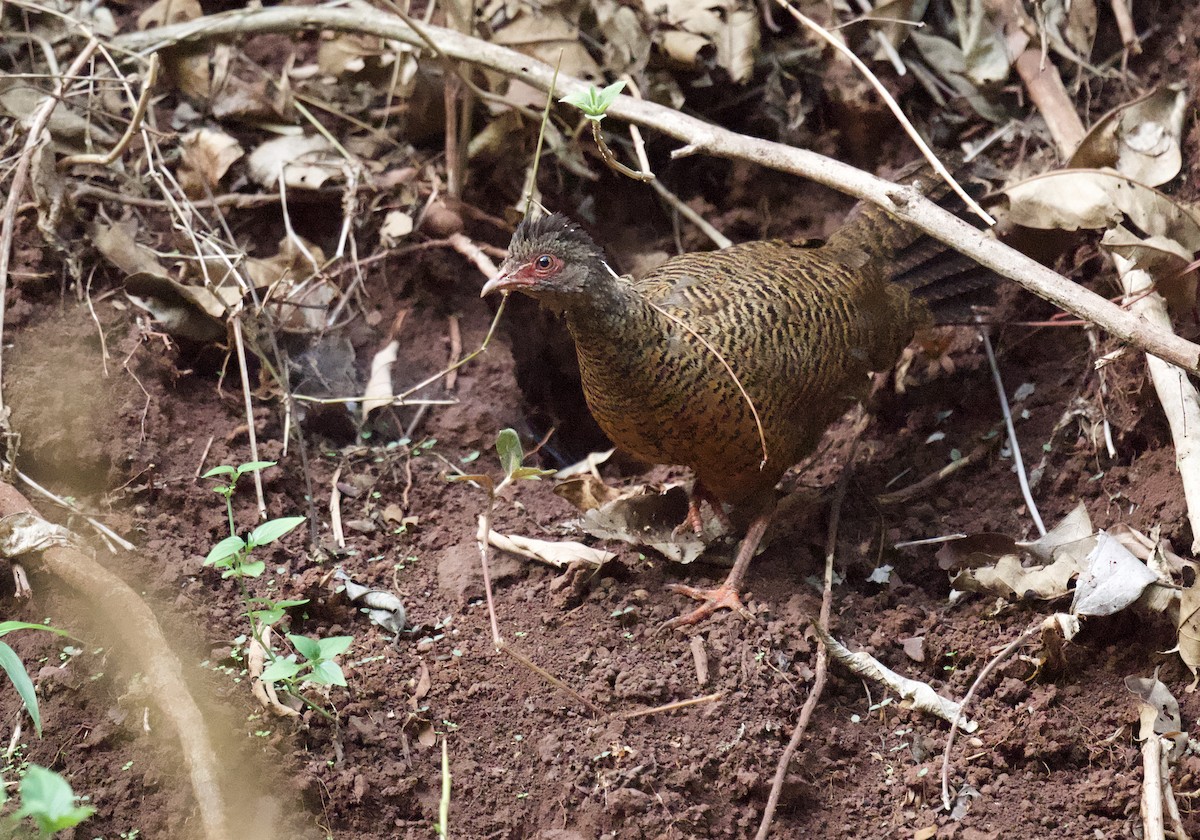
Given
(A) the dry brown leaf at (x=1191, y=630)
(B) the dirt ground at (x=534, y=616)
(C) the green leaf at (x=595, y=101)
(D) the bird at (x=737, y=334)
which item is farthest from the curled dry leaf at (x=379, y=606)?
(A) the dry brown leaf at (x=1191, y=630)

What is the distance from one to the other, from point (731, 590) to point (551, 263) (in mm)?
1302

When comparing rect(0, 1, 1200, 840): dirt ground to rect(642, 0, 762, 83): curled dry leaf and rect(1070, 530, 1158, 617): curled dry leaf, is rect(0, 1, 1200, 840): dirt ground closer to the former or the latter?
rect(1070, 530, 1158, 617): curled dry leaf

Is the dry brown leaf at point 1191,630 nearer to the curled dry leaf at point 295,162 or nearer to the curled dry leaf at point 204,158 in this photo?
the curled dry leaf at point 295,162

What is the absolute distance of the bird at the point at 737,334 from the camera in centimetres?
336

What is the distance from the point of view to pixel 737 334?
3.57 meters

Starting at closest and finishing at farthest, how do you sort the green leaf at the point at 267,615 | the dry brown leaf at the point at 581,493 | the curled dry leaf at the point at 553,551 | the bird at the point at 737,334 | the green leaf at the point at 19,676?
the green leaf at the point at 19,676, the green leaf at the point at 267,615, the bird at the point at 737,334, the curled dry leaf at the point at 553,551, the dry brown leaf at the point at 581,493

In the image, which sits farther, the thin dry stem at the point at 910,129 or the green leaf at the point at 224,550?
the thin dry stem at the point at 910,129

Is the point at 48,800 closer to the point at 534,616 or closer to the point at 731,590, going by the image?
the point at 534,616

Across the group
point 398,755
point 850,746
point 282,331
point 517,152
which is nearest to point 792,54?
point 517,152

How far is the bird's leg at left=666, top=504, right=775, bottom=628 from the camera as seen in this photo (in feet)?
11.4

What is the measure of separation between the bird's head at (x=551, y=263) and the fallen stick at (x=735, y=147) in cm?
44

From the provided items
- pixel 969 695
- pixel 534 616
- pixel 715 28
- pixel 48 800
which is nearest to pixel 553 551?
pixel 534 616

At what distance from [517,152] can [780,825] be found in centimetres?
311

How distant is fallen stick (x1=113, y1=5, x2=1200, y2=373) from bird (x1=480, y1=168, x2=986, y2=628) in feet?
0.76
